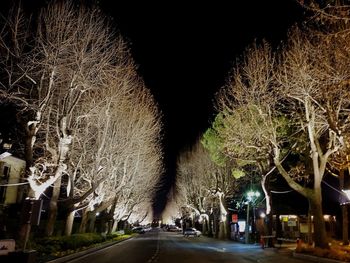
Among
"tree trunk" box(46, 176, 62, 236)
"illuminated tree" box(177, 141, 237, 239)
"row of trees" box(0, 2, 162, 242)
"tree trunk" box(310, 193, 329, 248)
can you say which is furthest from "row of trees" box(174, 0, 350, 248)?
"illuminated tree" box(177, 141, 237, 239)

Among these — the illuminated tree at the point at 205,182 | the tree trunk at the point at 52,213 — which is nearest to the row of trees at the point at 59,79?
the tree trunk at the point at 52,213

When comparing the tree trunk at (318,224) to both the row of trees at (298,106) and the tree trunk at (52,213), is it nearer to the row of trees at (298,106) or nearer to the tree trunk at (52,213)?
the row of trees at (298,106)

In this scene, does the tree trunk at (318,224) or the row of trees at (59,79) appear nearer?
the row of trees at (59,79)

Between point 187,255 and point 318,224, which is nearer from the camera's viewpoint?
point 318,224

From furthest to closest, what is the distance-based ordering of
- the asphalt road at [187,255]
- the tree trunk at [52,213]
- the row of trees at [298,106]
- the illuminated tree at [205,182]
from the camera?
1. the illuminated tree at [205,182]
2. the tree trunk at [52,213]
3. the asphalt road at [187,255]
4. the row of trees at [298,106]

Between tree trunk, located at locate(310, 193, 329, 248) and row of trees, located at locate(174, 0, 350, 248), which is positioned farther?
tree trunk, located at locate(310, 193, 329, 248)

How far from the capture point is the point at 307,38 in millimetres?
21047

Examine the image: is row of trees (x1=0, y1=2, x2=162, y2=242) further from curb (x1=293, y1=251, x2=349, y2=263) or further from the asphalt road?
curb (x1=293, y1=251, x2=349, y2=263)

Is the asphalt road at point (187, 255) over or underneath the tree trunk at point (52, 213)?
underneath

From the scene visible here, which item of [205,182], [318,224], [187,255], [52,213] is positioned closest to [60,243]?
[52,213]

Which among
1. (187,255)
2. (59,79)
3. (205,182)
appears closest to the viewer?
(59,79)

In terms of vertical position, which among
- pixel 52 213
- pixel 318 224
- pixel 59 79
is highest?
pixel 59 79

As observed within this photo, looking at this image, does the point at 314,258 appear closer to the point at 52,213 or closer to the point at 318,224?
the point at 318,224

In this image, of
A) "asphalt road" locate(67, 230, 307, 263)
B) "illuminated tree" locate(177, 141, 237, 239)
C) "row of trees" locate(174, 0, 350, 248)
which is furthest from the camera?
"illuminated tree" locate(177, 141, 237, 239)
